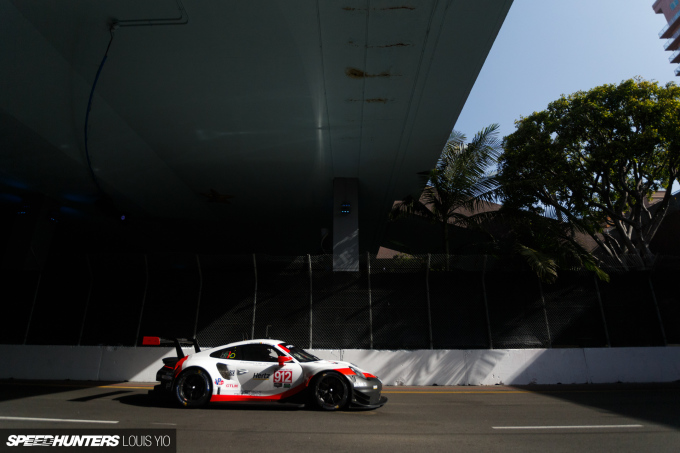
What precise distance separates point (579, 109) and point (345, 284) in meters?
9.91

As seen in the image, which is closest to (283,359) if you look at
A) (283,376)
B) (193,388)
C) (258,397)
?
(283,376)

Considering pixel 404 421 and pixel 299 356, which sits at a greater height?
pixel 299 356

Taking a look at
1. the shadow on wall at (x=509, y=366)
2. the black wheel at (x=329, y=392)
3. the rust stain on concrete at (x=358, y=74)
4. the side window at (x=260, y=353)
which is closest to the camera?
the black wheel at (x=329, y=392)

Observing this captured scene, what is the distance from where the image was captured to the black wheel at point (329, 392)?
621 cm

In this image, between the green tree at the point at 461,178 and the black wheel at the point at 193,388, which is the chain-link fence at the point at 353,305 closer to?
the green tree at the point at 461,178

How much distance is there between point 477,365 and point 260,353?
5.73m

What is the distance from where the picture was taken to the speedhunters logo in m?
4.03

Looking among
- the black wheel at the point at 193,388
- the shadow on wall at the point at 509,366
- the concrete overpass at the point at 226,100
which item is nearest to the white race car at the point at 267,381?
the black wheel at the point at 193,388

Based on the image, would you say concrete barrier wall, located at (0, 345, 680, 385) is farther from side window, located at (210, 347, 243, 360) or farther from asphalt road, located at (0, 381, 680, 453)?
side window, located at (210, 347, 243, 360)

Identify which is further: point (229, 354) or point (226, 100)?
point (226, 100)

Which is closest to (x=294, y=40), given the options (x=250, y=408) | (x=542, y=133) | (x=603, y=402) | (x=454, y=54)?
(x=454, y=54)

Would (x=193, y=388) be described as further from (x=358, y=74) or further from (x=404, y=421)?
(x=358, y=74)

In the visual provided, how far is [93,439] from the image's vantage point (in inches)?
169

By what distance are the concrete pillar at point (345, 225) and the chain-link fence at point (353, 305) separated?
2494 mm
